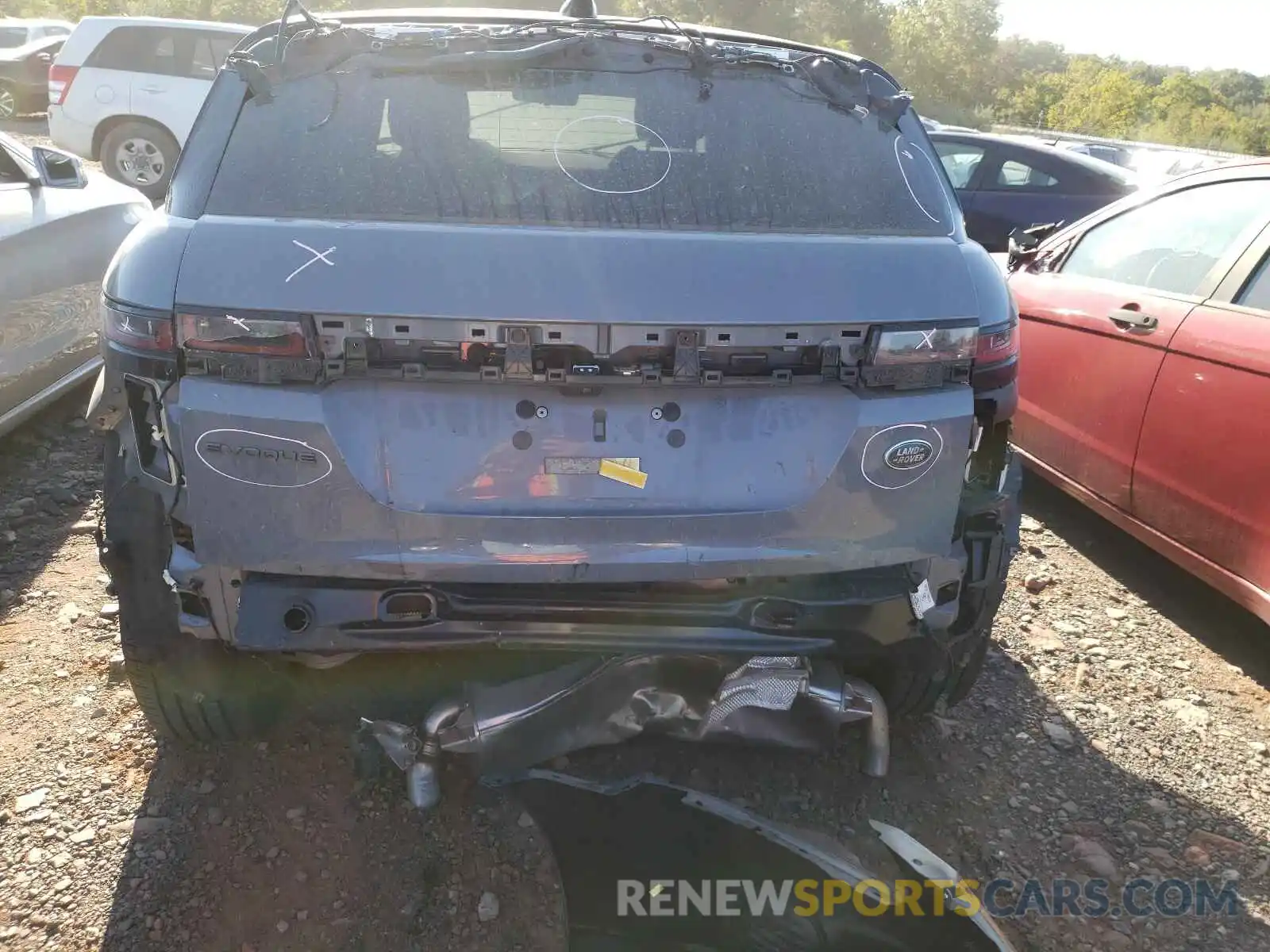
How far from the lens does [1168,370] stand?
143 inches

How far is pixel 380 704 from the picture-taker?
101 inches

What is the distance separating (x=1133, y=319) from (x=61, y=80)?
1145 centimetres

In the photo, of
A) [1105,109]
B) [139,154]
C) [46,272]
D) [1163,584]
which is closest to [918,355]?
[1163,584]

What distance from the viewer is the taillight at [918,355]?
2102 millimetres

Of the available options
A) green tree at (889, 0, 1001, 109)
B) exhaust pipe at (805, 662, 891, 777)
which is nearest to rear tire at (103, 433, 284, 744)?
exhaust pipe at (805, 662, 891, 777)

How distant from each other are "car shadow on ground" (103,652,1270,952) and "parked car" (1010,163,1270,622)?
42.0 inches

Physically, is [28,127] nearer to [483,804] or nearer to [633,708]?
[483,804]

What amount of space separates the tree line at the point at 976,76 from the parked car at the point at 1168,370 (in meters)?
34.6

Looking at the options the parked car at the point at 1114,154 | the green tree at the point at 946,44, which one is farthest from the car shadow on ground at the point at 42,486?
the green tree at the point at 946,44

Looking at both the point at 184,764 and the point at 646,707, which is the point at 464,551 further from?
the point at 184,764

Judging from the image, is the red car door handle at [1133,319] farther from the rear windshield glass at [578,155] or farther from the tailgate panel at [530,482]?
the tailgate panel at [530,482]

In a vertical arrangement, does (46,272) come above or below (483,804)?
above

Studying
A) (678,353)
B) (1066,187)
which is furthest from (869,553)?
(1066,187)

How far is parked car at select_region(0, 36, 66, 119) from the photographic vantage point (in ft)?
59.4
